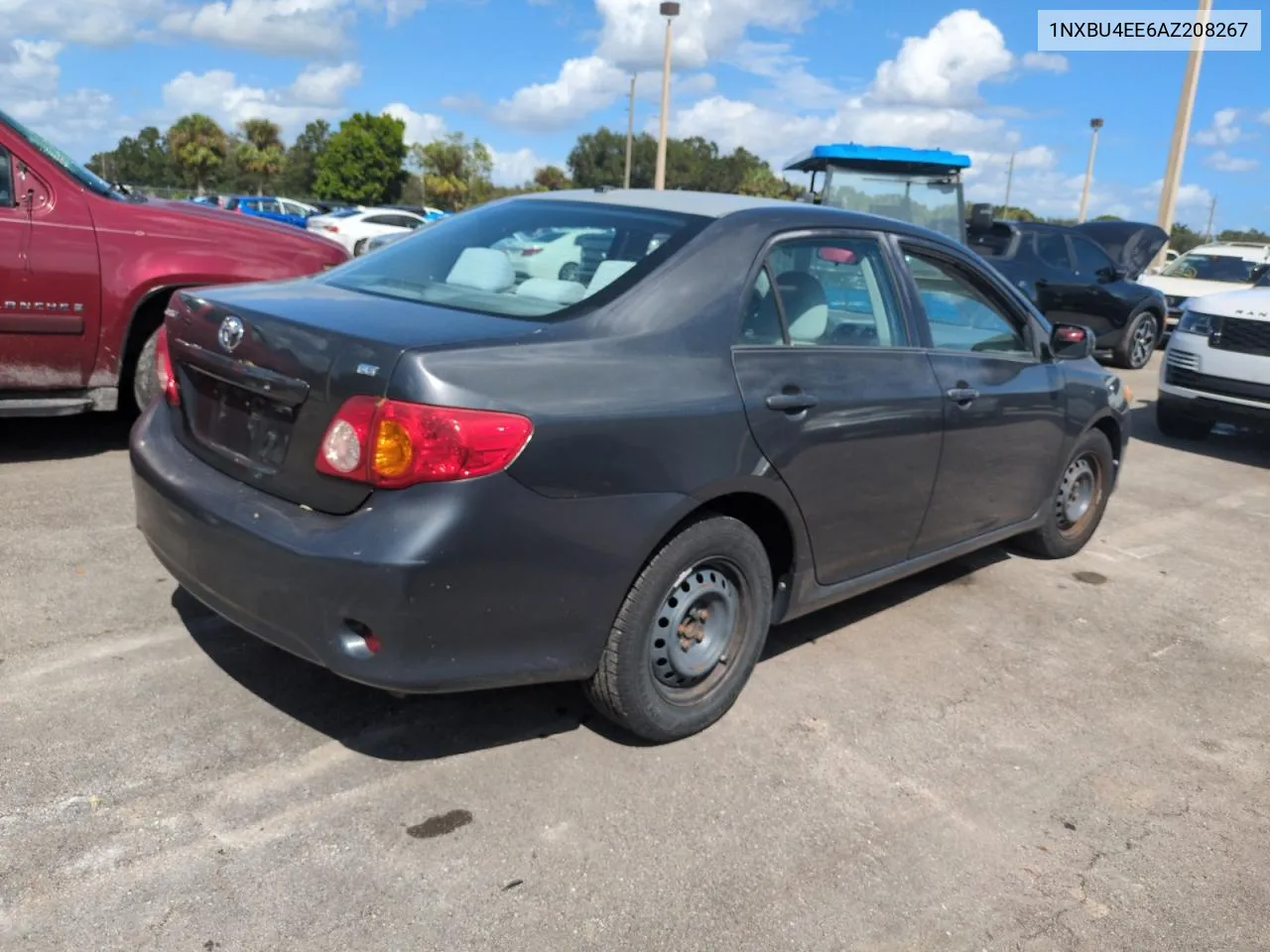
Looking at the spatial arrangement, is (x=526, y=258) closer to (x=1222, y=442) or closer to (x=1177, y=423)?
(x=1177, y=423)

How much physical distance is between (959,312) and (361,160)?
64878mm

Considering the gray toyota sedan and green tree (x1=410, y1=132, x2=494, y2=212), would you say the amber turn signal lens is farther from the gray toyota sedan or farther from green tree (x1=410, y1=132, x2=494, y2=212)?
green tree (x1=410, y1=132, x2=494, y2=212)

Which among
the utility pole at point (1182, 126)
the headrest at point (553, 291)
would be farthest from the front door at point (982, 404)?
the utility pole at point (1182, 126)

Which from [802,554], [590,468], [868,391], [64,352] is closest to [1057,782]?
[802,554]

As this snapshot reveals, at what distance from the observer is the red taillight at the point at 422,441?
2.52m

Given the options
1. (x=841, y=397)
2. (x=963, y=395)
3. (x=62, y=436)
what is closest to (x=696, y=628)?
(x=841, y=397)

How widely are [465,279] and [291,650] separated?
130cm

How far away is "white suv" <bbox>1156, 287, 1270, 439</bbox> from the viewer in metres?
8.12

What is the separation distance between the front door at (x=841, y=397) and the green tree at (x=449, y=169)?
6011 centimetres

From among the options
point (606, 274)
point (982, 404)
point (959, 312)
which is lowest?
point (982, 404)

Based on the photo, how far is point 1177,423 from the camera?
927cm

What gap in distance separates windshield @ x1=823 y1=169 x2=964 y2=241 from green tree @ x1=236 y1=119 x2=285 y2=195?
59581 mm

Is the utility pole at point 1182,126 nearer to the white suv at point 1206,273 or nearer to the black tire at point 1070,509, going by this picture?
the white suv at point 1206,273

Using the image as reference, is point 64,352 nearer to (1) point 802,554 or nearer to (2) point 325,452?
(2) point 325,452
